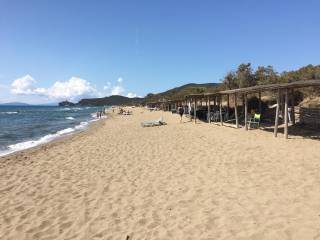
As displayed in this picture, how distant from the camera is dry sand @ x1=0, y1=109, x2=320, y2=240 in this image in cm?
448

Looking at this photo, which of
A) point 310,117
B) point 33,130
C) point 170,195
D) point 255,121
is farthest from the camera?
point 33,130

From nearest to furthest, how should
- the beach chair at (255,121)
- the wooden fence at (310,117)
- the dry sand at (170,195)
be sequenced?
the dry sand at (170,195)
the wooden fence at (310,117)
the beach chair at (255,121)

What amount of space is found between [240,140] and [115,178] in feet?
19.6

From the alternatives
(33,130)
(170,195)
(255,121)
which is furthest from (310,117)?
(33,130)

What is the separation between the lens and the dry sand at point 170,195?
448 centimetres

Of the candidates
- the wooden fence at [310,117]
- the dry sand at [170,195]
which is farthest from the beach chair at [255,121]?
the dry sand at [170,195]

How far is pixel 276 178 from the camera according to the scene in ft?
21.4

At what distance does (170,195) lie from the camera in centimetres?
591

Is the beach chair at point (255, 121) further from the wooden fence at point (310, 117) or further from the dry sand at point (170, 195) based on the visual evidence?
the dry sand at point (170, 195)

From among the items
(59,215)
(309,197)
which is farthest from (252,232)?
(59,215)

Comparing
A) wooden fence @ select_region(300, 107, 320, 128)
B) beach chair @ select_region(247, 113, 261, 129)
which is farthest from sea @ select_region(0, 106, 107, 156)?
wooden fence @ select_region(300, 107, 320, 128)

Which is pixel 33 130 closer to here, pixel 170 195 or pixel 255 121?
pixel 255 121

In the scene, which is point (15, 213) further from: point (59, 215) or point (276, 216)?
point (276, 216)

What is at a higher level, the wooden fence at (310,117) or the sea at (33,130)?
the wooden fence at (310,117)
